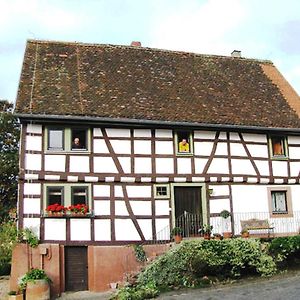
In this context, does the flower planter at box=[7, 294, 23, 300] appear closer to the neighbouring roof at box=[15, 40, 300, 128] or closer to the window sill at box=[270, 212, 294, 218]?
the neighbouring roof at box=[15, 40, 300, 128]

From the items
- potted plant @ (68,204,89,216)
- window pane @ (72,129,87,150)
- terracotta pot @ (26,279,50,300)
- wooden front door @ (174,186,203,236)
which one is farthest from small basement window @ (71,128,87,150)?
terracotta pot @ (26,279,50,300)

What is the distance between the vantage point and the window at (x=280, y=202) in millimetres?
21641

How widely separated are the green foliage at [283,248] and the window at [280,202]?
3095 mm

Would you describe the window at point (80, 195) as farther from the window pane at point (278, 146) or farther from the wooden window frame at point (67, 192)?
the window pane at point (278, 146)

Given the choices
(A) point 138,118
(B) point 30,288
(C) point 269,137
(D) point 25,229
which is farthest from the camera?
(C) point 269,137

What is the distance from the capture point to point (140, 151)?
20.4m

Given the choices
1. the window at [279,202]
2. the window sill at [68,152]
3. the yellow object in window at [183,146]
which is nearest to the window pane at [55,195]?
the window sill at [68,152]

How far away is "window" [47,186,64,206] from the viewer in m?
19.3

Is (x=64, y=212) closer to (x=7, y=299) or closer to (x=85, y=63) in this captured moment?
(x=7, y=299)

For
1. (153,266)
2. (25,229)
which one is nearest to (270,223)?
(153,266)

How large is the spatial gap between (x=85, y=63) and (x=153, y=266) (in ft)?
34.2

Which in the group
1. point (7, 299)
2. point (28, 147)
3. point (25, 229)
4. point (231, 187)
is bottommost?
point (7, 299)

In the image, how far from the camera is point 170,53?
26016 mm

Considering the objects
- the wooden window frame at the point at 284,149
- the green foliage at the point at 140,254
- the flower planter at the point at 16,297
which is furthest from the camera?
the wooden window frame at the point at 284,149
